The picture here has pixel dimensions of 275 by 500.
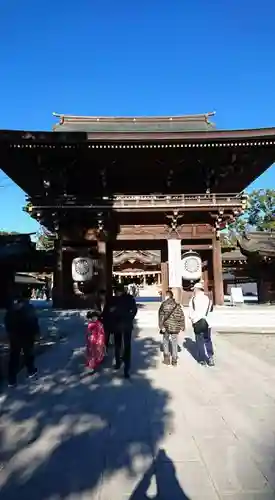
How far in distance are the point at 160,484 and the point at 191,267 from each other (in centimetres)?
1420

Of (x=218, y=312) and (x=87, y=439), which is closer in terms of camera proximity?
(x=87, y=439)

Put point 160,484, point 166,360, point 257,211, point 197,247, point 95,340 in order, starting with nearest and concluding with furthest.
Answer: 1. point 160,484
2. point 95,340
3. point 166,360
4. point 197,247
5. point 257,211

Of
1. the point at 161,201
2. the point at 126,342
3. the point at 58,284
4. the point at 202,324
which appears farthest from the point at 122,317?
the point at 161,201

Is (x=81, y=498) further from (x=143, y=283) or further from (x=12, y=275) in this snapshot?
(x=143, y=283)

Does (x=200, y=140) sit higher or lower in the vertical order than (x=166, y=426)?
higher

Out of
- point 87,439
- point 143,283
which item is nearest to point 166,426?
point 87,439

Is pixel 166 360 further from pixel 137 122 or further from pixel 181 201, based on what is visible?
pixel 137 122

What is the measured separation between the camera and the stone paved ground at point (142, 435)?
124 inches

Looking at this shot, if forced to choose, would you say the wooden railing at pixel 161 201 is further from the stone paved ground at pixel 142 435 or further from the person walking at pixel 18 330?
the person walking at pixel 18 330

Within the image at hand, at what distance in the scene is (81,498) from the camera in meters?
2.97

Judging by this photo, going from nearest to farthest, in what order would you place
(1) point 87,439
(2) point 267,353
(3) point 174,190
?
(1) point 87,439
(2) point 267,353
(3) point 174,190

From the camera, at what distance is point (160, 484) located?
3158 mm

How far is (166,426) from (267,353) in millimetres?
5286

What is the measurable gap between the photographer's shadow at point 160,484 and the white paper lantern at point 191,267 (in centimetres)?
1364
